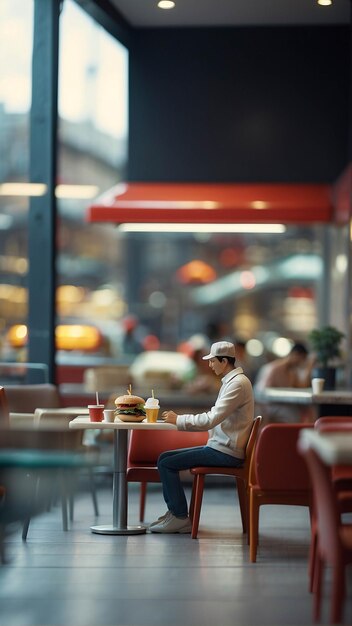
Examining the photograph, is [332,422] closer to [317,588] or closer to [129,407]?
[317,588]

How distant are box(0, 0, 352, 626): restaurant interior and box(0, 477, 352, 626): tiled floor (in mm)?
21

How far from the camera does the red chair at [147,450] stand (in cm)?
806

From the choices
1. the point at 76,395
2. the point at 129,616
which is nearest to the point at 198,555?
the point at 129,616

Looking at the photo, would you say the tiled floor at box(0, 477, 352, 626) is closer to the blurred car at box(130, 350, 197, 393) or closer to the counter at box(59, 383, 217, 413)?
the counter at box(59, 383, 217, 413)

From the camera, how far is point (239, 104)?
41.4 feet

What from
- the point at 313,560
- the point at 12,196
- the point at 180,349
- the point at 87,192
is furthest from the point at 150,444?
the point at 180,349

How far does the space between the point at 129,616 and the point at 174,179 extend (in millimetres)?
7827

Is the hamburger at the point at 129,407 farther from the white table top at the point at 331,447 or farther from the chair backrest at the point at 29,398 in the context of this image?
the white table top at the point at 331,447

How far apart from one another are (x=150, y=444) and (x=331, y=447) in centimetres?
387

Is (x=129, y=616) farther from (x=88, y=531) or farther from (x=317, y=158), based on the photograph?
(x=317, y=158)

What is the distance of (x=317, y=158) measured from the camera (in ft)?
41.0

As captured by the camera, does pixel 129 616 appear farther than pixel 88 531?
No

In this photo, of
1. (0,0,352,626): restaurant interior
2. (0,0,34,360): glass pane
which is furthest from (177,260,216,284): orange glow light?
(0,0,34,360): glass pane

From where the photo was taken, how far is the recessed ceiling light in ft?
37.7
